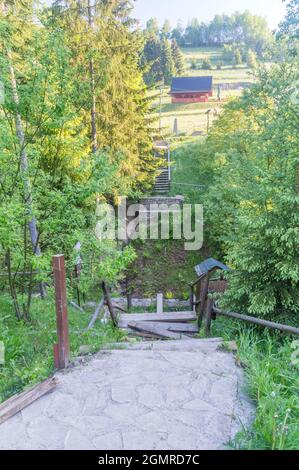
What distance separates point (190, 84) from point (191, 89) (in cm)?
63

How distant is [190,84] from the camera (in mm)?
37469

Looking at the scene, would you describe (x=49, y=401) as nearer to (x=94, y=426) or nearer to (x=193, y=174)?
(x=94, y=426)

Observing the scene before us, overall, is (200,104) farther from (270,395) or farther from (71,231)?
(270,395)

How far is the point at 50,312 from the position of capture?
594 cm

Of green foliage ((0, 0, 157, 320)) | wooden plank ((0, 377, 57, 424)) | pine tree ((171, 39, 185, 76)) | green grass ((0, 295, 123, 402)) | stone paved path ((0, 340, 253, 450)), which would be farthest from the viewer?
pine tree ((171, 39, 185, 76))

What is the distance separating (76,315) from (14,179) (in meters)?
2.95

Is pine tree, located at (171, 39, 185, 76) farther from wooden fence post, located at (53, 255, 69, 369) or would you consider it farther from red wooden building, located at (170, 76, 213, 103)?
wooden fence post, located at (53, 255, 69, 369)

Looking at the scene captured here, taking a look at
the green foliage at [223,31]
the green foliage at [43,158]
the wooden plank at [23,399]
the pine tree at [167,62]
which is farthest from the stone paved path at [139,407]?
the green foliage at [223,31]

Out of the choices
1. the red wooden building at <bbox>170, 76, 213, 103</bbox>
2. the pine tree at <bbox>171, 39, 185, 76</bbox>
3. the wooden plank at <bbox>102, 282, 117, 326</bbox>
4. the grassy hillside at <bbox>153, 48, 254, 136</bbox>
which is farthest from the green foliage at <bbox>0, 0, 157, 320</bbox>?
the pine tree at <bbox>171, 39, 185, 76</bbox>

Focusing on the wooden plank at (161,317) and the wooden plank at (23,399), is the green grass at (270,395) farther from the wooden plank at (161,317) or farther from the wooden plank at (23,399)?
the wooden plank at (161,317)

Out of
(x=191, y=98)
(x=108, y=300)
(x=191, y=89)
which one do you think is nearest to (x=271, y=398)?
(x=108, y=300)

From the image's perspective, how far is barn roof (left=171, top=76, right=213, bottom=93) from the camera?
37375 millimetres

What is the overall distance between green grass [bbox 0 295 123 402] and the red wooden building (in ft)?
117

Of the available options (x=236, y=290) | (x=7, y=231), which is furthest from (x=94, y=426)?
(x=236, y=290)
